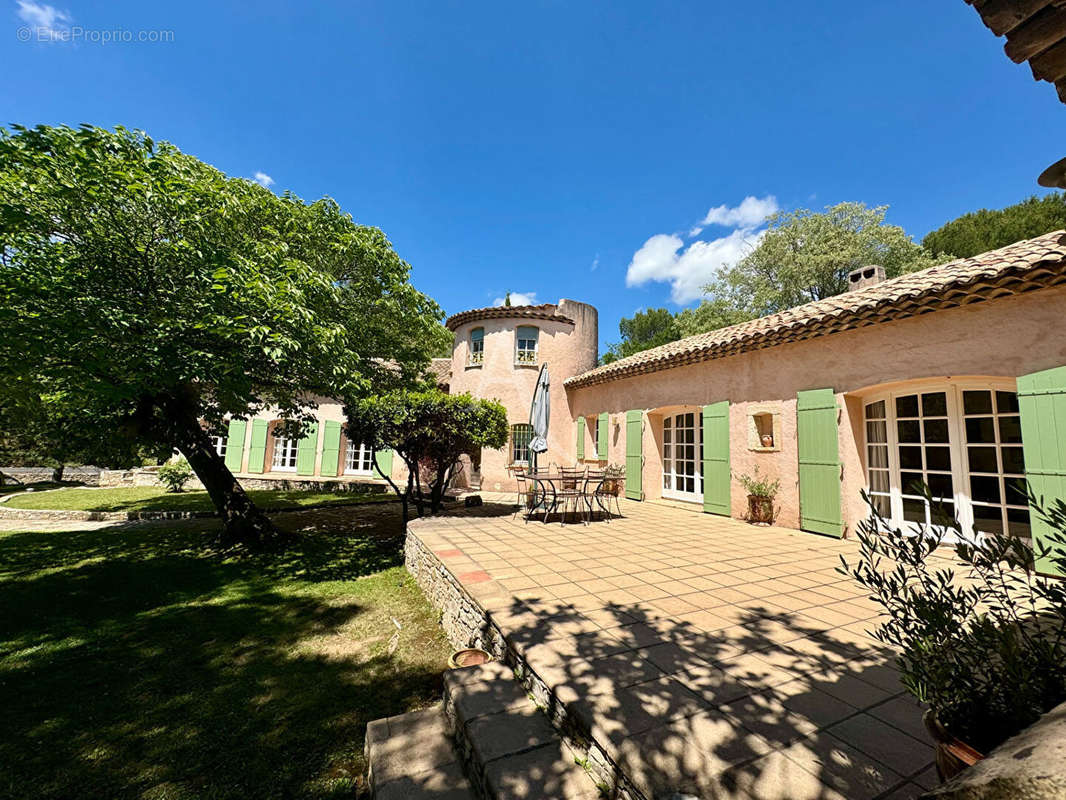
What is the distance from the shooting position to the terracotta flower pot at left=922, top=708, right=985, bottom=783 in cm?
123

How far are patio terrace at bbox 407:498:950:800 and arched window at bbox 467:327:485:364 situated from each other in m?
9.34

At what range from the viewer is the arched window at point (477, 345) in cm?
1378

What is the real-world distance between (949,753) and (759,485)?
6202mm

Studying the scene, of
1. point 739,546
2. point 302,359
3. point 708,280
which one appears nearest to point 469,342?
point 302,359

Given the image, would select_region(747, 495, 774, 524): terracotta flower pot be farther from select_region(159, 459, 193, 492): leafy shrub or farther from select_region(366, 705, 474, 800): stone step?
select_region(159, 459, 193, 492): leafy shrub

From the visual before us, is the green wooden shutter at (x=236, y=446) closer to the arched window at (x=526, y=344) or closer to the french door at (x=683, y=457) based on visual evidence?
the arched window at (x=526, y=344)

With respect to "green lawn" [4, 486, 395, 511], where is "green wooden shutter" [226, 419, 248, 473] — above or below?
above

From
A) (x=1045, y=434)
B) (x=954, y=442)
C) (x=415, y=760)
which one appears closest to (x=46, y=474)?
(x=415, y=760)

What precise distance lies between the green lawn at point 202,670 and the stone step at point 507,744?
0.71 m

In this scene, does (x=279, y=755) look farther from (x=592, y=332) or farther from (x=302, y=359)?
(x=592, y=332)

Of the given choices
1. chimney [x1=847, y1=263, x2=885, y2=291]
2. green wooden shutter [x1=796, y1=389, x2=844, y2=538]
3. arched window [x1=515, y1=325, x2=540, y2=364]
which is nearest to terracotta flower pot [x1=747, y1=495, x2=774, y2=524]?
green wooden shutter [x1=796, y1=389, x2=844, y2=538]

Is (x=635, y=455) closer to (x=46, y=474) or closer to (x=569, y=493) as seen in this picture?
(x=569, y=493)

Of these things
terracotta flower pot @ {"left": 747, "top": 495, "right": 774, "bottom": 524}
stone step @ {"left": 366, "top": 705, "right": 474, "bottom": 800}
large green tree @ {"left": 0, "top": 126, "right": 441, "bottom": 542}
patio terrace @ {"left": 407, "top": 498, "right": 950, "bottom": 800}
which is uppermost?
large green tree @ {"left": 0, "top": 126, "right": 441, "bottom": 542}

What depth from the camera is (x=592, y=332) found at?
14305mm
